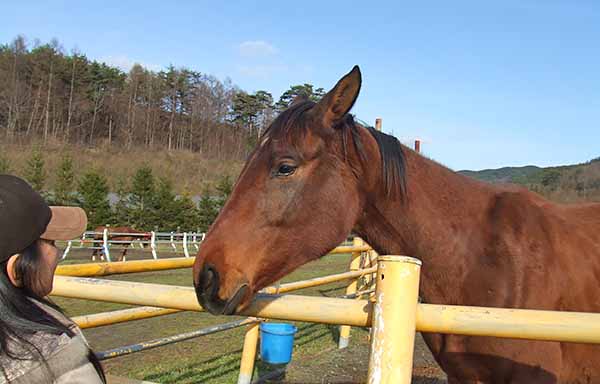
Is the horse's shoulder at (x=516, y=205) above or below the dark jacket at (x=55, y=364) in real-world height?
above

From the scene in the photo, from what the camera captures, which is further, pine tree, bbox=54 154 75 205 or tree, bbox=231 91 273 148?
pine tree, bbox=54 154 75 205

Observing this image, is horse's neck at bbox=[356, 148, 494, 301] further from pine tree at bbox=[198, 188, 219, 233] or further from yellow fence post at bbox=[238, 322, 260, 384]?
pine tree at bbox=[198, 188, 219, 233]

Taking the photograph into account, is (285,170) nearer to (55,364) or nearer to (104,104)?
(55,364)

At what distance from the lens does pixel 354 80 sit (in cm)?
222

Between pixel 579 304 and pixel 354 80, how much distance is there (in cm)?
162

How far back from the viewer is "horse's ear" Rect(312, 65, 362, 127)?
222 cm

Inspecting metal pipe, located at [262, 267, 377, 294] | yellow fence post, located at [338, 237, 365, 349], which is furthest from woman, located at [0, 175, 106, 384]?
yellow fence post, located at [338, 237, 365, 349]

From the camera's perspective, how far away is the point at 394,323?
4.18 feet

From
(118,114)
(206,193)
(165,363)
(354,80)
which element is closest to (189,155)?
(118,114)

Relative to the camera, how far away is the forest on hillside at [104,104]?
51.8 metres

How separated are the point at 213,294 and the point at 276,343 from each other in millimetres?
3850

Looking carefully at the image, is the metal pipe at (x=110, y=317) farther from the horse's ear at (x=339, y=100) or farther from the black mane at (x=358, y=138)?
the horse's ear at (x=339, y=100)

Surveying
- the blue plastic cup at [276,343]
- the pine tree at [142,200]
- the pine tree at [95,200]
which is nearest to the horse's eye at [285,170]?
the blue plastic cup at [276,343]

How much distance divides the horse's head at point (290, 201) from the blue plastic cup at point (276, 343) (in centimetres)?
338
